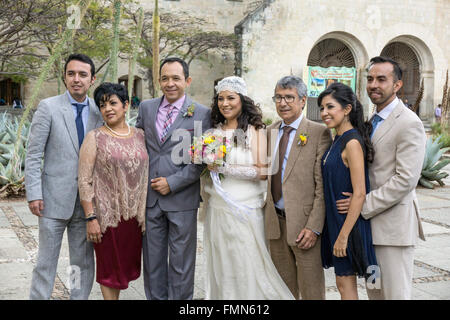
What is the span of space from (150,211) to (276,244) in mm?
1029

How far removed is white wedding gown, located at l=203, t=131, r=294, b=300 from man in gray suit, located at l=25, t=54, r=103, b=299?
1092mm

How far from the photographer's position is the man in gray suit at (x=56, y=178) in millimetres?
3652

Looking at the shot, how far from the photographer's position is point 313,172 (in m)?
3.53

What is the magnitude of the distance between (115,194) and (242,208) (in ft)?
3.19

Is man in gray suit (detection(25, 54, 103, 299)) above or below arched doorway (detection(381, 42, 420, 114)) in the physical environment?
below

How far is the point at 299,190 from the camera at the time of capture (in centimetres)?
354

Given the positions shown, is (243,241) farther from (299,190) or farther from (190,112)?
(190,112)

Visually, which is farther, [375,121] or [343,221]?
[375,121]

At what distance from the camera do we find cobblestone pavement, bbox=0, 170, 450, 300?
446 centimetres

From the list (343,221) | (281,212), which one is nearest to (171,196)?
(281,212)

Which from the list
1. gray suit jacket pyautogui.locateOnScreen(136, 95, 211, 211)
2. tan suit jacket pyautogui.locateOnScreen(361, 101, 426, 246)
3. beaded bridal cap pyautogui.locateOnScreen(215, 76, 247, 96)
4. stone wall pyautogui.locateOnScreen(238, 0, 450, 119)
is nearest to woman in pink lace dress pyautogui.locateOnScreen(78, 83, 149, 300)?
gray suit jacket pyautogui.locateOnScreen(136, 95, 211, 211)

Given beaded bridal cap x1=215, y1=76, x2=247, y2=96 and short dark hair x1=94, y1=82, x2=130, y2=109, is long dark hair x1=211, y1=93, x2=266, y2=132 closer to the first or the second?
beaded bridal cap x1=215, y1=76, x2=247, y2=96
